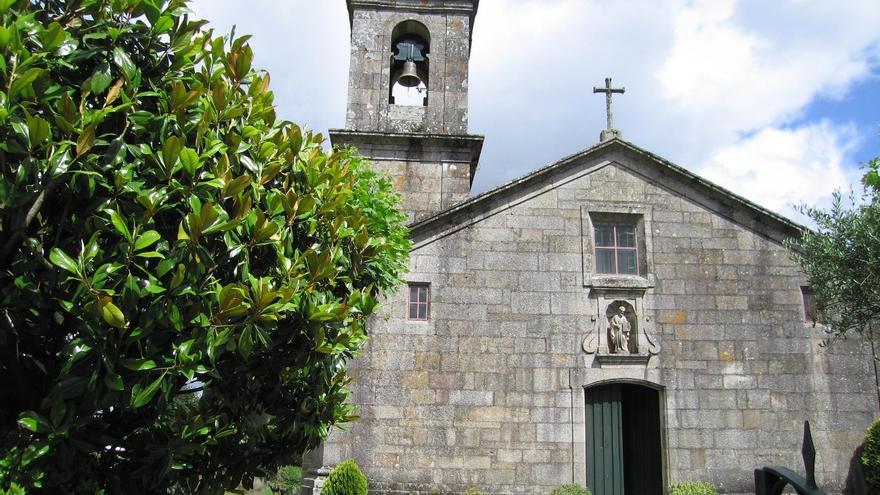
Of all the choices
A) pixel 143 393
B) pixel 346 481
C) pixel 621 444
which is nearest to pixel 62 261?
pixel 143 393

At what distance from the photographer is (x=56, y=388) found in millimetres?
4191

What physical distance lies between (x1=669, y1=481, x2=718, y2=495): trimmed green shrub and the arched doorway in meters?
0.49

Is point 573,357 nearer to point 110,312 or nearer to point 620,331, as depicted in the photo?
point 620,331

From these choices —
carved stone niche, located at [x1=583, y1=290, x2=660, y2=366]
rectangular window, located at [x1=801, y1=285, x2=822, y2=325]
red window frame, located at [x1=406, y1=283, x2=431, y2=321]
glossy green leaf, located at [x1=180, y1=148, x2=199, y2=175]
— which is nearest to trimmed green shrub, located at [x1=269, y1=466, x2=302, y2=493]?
red window frame, located at [x1=406, y1=283, x2=431, y2=321]

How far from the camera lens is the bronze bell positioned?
1506 centimetres

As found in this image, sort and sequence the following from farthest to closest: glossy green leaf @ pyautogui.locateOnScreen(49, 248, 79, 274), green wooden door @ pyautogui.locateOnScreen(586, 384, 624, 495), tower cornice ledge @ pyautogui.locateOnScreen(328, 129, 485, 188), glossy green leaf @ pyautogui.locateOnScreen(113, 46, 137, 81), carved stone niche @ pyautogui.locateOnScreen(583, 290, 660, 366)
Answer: tower cornice ledge @ pyautogui.locateOnScreen(328, 129, 485, 188) < carved stone niche @ pyautogui.locateOnScreen(583, 290, 660, 366) < green wooden door @ pyautogui.locateOnScreen(586, 384, 624, 495) < glossy green leaf @ pyautogui.locateOnScreen(113, 46, 137, 81) < glossy green leaf @ pyautogui.locateOnScreen(49, 248, 79, 274)

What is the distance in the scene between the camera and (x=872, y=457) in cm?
1045

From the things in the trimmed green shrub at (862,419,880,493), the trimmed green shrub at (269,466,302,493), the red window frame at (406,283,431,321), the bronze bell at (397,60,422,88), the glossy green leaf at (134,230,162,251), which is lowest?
the trimmed green shrub at (269,466,302,493)

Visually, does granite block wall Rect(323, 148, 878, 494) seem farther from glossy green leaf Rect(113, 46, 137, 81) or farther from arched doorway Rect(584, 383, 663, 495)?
glossy green leaf Rect(113, 46, 137, 81)

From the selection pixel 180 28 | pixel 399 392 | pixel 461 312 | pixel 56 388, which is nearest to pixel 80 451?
pixel 56 388

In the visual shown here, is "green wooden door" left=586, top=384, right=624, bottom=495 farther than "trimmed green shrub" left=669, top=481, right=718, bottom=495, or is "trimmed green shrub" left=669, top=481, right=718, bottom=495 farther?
"green wooden door" left=586, top=384, right=624, bottom=495

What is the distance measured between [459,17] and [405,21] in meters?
1.27

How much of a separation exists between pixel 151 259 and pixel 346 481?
6344mm

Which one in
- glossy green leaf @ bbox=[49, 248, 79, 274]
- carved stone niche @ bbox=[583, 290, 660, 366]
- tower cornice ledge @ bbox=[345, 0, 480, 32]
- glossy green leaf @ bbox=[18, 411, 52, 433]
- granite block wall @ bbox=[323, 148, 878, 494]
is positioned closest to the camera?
glossy green leaf @ bbox=[49, 248, 79, 274]
